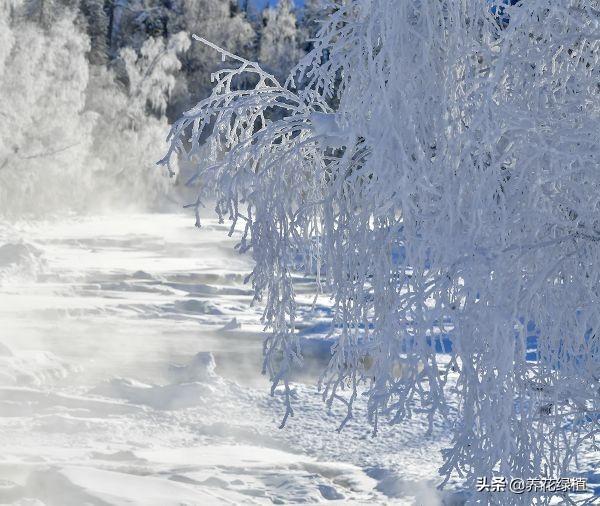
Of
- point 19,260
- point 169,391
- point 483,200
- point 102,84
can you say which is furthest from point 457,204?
point 102,84

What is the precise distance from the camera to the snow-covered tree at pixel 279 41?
3881 centimetres

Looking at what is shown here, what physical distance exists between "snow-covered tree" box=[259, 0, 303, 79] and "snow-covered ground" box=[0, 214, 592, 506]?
24937 mm

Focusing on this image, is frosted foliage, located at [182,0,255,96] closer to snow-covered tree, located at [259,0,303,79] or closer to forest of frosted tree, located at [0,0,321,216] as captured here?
forest of frosted tree, located at [0,0,321,216]

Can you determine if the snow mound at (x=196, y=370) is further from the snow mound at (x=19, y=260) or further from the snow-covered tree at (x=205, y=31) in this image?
the snow-covered tree at (x=205, y=31)

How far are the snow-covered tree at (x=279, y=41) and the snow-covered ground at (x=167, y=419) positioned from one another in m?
24.9

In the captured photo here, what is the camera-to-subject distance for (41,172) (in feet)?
71.8

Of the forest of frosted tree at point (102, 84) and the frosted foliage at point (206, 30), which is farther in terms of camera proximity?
the frosted foliage at point (206, 30)

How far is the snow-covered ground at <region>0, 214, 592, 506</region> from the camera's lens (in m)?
6.24

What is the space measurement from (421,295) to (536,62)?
1.06 metres

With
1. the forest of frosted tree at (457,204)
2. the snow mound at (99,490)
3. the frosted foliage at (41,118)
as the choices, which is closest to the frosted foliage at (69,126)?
the frosted foliage at (41,118)

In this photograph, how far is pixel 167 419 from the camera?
Result: 26.3ft

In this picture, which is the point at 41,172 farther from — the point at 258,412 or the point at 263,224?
the point at 263,224

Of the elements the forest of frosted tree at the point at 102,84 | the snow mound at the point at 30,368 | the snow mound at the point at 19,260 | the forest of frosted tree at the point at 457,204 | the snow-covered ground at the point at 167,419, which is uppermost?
the forest of frosted tree at the point at 102,84

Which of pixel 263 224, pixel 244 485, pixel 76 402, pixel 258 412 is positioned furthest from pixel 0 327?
pixel 263 224
